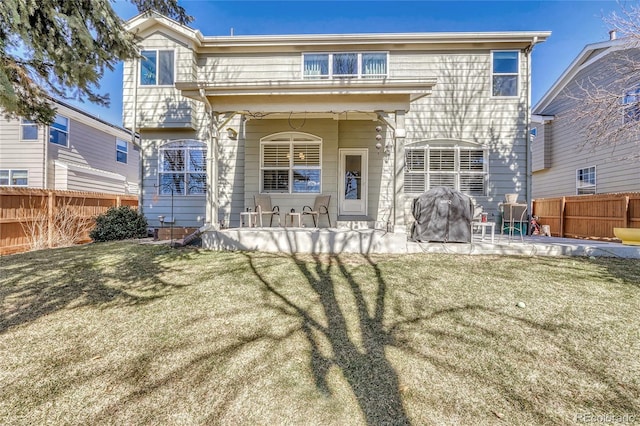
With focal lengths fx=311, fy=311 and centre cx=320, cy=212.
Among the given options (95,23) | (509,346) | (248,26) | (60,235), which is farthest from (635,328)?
(248,26)

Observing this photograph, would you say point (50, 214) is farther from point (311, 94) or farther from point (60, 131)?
point (311, 94)

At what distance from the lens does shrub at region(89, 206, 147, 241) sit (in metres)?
8.27

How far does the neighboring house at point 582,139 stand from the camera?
9.24 meters

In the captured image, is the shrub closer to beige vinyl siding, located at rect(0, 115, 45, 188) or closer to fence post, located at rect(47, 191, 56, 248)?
fence post, located at rect(47, 191, 56, 248)

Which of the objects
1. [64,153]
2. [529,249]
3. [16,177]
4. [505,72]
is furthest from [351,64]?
[16,177]

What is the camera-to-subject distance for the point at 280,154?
8945 millimetres

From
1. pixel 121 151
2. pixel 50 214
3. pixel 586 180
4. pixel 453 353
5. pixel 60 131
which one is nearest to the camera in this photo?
pixel 453 353

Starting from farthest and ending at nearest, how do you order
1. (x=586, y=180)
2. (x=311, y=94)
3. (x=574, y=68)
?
(x=574, y=68), (x=586, y=180), (x=311, y=94)

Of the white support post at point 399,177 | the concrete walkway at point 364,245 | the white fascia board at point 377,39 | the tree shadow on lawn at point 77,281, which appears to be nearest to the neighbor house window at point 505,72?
the white fascia board at point 377,39

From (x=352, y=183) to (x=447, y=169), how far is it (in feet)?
9.19

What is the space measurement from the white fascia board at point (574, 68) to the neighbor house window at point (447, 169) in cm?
546

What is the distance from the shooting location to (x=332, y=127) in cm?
872

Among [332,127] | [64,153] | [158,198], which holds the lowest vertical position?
[158,198]

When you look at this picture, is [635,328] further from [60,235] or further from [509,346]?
[60,235]
